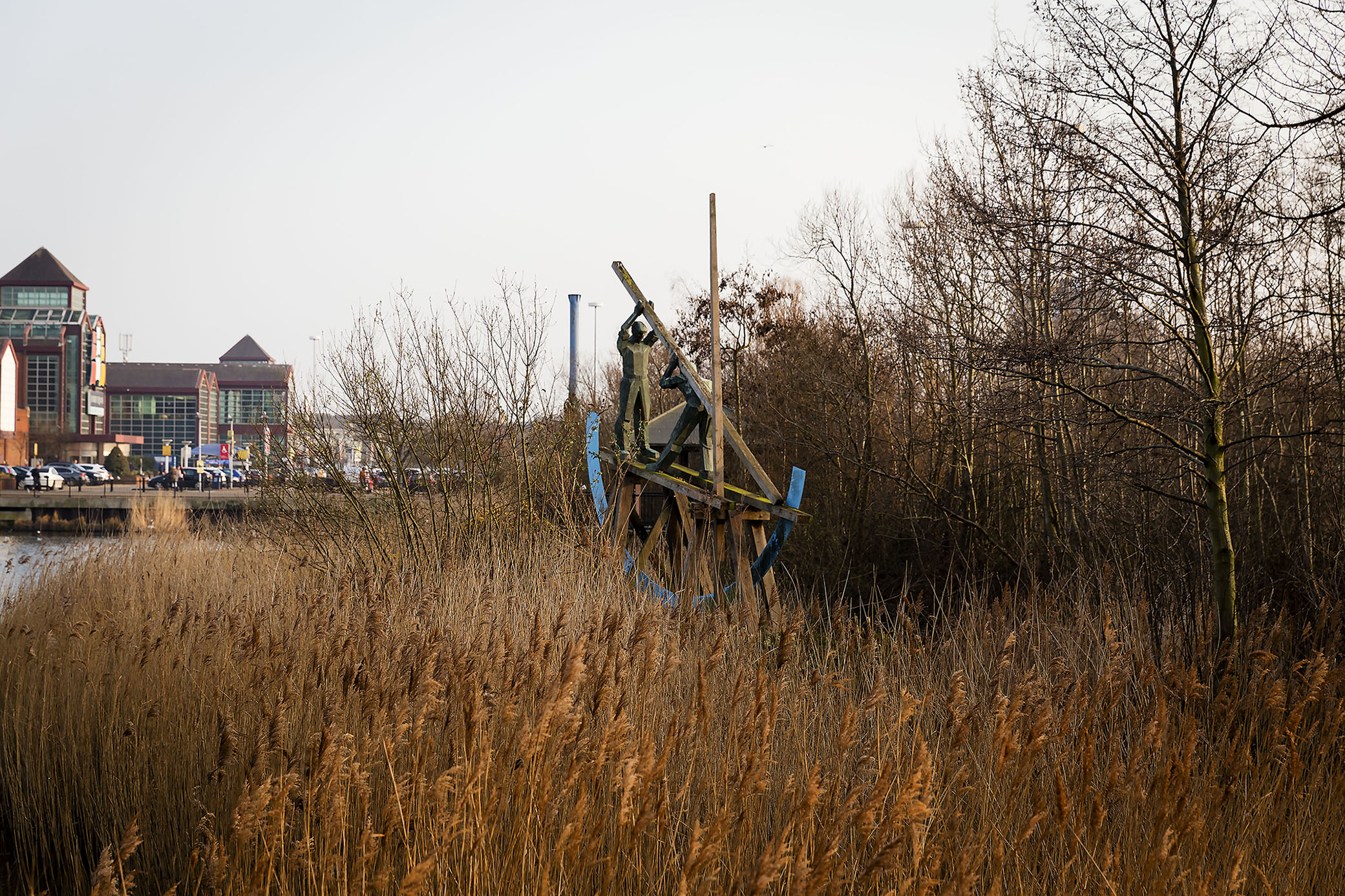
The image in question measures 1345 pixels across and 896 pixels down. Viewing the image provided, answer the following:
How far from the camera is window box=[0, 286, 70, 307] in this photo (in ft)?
239

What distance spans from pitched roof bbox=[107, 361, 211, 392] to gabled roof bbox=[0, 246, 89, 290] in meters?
8.52

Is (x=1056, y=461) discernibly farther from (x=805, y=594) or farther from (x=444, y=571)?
(x=444, y=571)

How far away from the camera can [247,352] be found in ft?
407

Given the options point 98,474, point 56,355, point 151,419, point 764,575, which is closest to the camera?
point 764,575

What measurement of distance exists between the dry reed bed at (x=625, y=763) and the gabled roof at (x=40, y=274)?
7946 cm

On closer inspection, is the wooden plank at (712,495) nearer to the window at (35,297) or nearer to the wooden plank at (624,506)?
the wooden plank at (624,506)

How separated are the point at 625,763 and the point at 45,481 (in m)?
45.6

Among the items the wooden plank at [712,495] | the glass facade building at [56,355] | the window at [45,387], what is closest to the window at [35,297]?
the glass facade building at [56,355]

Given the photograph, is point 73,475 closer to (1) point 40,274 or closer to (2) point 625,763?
(1) point 40,274

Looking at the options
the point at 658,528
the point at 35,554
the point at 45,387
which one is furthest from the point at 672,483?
the point at 45,387

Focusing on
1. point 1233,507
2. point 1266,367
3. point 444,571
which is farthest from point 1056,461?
point 444,571

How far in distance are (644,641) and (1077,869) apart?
126cm

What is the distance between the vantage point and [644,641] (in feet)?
9.65

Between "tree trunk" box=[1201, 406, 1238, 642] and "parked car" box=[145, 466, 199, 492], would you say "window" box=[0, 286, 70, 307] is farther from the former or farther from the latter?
"tree trunk" box=[1201, 406, 1238, 642]
